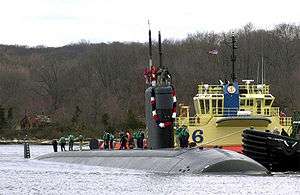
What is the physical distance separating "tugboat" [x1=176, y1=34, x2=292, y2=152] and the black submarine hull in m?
9.49

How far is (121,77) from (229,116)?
312 ft

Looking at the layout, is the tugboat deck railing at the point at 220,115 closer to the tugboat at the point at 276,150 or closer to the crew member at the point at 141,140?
the crew member at the point at 141,140

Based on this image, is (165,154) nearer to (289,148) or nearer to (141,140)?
(289,148)

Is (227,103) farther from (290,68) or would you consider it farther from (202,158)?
(290,68)

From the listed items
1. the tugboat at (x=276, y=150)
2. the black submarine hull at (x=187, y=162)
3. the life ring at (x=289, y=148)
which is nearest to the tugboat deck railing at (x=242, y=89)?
the tugboat at (x=276, y=150)

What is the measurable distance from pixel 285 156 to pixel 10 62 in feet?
479

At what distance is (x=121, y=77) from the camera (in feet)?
437

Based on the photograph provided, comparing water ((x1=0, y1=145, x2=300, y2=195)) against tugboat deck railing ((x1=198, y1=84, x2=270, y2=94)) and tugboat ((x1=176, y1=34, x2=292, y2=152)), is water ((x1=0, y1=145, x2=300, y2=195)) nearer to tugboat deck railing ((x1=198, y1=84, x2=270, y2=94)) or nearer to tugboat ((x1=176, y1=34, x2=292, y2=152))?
tugboat ((x1=176, y1=34, x2=292, y2=152))

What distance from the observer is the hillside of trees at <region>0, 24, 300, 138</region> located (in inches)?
4040

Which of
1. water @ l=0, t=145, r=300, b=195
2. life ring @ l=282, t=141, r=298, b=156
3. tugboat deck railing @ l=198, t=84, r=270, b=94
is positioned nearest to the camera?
water @ l=0, t=145, r=300, b=195

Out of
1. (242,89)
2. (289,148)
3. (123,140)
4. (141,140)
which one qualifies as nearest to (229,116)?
(242,89)

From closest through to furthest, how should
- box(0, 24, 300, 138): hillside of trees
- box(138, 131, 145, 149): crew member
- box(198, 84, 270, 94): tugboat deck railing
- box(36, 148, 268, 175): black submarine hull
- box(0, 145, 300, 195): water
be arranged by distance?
box(0, 145, 300, 195): water
box(36, 148, 268, 175): black submarine hull
box(138, 131, 145, 149): crew member
box(198, 84, 270, 94): tugboat deck railing
box(0, 24, 300, 138): hillside of trees

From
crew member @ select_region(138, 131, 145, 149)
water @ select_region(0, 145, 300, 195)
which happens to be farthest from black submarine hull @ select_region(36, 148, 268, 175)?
crew member @ select_region(138, 131, 145, 149)

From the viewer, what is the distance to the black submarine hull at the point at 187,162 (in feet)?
76.1
